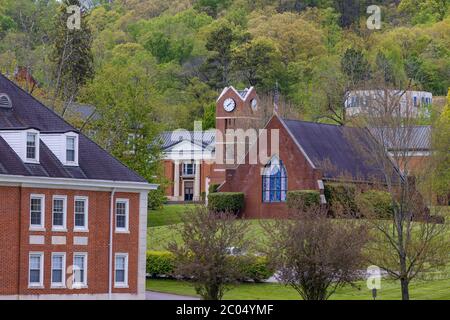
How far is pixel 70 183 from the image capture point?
50.8 meters

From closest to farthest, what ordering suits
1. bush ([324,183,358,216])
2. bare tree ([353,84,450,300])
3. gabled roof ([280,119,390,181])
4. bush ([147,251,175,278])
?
bare tree ([353,84,450,300]), bush ([324,183,358,216]), bush ([147,251,175,278]), gabled roof ([280,119,390,181])

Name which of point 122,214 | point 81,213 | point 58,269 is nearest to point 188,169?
point 122,214

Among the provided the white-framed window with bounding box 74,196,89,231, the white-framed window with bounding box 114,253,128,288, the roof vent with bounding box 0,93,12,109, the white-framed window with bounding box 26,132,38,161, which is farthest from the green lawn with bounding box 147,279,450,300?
the roof vent with bounding box 0,93,12,109

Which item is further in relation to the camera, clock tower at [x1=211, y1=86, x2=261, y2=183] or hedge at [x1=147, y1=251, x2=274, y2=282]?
clock tower at [x1=211, y1=86, x2=261, y2=183]

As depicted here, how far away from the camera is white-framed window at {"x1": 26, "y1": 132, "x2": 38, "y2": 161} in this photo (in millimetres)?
50062

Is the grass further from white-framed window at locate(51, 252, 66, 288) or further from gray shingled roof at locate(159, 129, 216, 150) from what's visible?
white-framed window at locate(51, 252, 66, 288)

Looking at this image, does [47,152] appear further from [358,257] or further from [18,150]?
[358,257]

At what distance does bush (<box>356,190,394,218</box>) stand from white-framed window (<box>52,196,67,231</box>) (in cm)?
1194

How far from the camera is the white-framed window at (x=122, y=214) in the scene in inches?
2125

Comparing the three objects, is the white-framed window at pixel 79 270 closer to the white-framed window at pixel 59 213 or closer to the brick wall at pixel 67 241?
the brick wall at pixel 67 241

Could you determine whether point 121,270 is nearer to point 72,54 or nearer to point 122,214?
point 122,214

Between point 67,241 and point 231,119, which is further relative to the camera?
point 231,119

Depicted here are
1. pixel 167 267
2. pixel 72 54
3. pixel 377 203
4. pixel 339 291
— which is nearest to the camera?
pixel 339 291

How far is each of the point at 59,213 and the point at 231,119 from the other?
68486 millimetres
